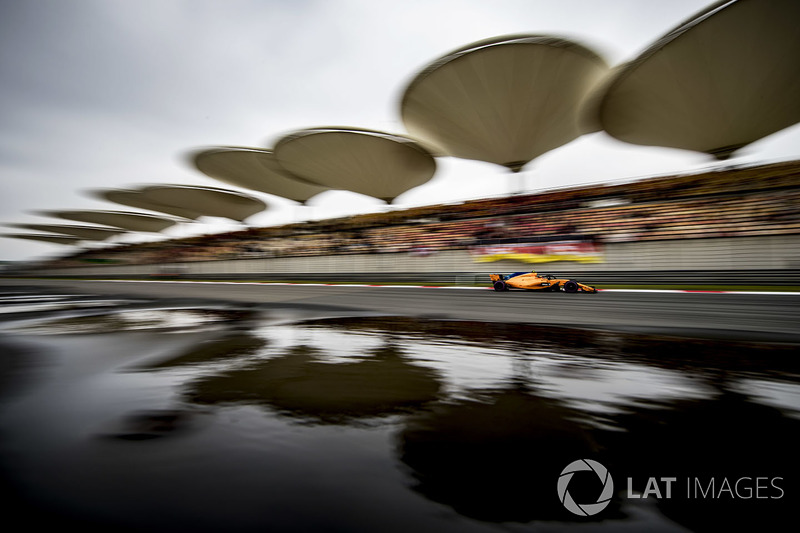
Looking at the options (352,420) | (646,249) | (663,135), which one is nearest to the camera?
(352,420)

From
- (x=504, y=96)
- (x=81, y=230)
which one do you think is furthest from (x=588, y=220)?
(x=81, y=230)

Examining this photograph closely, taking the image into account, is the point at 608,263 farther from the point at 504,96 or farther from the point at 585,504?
the point at 585,504

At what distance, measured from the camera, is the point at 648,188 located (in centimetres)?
1938

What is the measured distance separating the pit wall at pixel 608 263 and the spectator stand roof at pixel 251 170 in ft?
32.5

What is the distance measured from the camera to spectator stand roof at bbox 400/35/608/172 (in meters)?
18.3

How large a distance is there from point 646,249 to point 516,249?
19.8 ft

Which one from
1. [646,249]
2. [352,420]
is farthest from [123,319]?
[646,249]

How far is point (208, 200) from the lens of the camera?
45.5 m

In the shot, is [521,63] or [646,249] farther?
[521,63]

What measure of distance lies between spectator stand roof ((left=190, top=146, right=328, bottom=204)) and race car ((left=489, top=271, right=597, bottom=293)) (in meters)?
25.8

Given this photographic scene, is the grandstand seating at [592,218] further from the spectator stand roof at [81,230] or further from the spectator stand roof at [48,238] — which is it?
the spectator stand roof at [48,238]

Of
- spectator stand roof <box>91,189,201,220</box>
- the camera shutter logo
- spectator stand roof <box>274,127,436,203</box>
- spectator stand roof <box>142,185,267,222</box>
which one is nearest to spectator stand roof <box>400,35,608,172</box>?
spectator stand roof <box>274,127,436,203</box>

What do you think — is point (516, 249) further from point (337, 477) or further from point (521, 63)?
point (337, 477)

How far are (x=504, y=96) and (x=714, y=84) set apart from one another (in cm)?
1144
